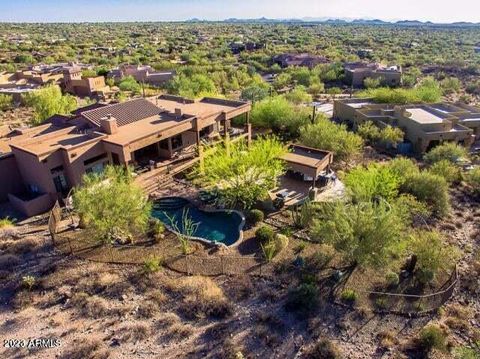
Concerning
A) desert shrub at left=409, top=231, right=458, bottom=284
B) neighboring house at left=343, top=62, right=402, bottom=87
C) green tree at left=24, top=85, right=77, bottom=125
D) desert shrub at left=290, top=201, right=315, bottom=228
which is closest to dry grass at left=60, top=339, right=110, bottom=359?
desert shrub at left=290, top=201, right=315, bottom=228

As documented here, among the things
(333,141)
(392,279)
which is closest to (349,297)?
(392,279)

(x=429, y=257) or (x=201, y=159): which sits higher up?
(x=201, y=159)

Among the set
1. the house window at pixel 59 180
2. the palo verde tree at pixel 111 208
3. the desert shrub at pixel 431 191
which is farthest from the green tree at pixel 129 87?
the desert shrub at pixel 431 191

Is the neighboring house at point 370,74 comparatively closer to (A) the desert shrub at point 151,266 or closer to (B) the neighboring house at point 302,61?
(B) the neighboring house at point 302,61

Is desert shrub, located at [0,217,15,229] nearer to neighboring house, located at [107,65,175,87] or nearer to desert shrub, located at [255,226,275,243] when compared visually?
desert shrub, located at [255,226,275,243]

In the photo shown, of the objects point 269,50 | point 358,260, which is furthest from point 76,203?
point 269,50

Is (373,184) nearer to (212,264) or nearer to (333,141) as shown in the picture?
(333,141)
